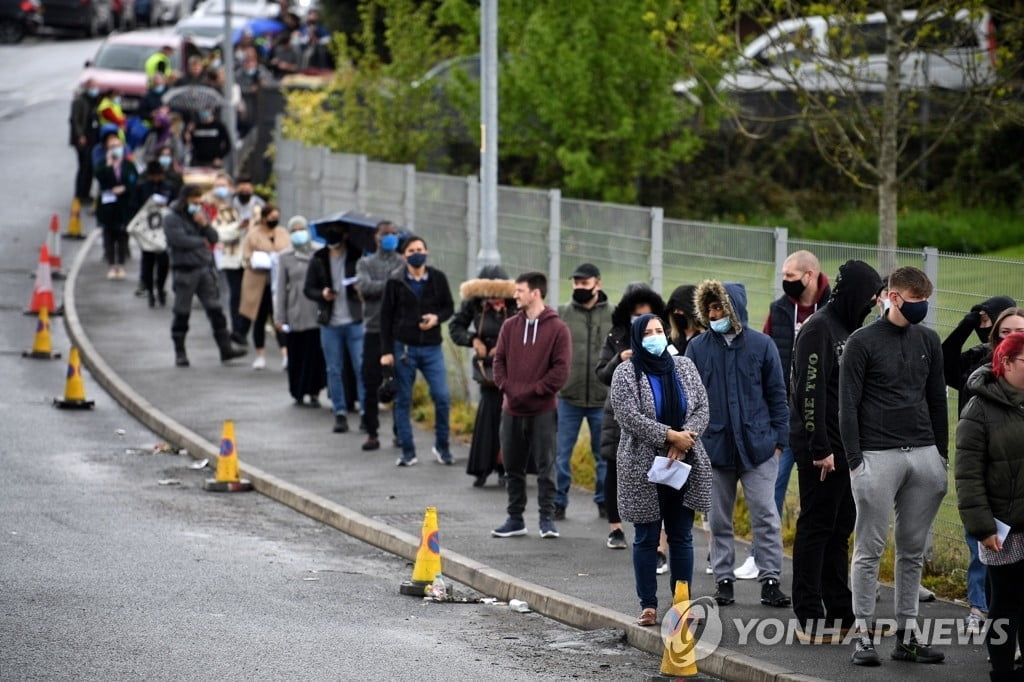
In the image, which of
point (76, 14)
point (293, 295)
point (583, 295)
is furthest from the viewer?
point (76, 14)

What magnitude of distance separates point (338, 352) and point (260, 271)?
3344mm

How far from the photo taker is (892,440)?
29.3ft

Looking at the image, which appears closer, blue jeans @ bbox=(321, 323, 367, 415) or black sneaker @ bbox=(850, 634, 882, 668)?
black sneaker @ bbox=(850, 634, 882, 668)

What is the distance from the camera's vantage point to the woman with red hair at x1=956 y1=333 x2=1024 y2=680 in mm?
8164

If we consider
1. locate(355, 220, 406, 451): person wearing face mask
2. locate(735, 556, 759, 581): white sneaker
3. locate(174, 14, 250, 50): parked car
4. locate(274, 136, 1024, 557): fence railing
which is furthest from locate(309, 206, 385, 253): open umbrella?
locate(174, 14, 250, 50): parked car

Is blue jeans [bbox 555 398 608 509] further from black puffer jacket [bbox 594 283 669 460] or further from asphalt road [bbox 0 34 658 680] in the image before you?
asphalt road [bbox 0 34 658 680]

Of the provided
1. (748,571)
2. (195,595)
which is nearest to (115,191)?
(195,595)

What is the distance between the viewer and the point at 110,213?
25688mm

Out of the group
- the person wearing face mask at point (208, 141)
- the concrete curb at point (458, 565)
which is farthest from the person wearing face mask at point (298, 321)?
the person wearing face mask at point (208, 141)

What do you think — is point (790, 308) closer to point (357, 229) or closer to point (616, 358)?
point (616, 358)

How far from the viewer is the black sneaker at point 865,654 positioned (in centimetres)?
895

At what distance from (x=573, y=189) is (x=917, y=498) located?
21827mm

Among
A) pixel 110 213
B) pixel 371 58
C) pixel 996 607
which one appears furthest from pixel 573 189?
pixel 996 607

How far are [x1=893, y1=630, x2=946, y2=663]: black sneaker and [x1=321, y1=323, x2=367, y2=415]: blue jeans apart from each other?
8715mm
